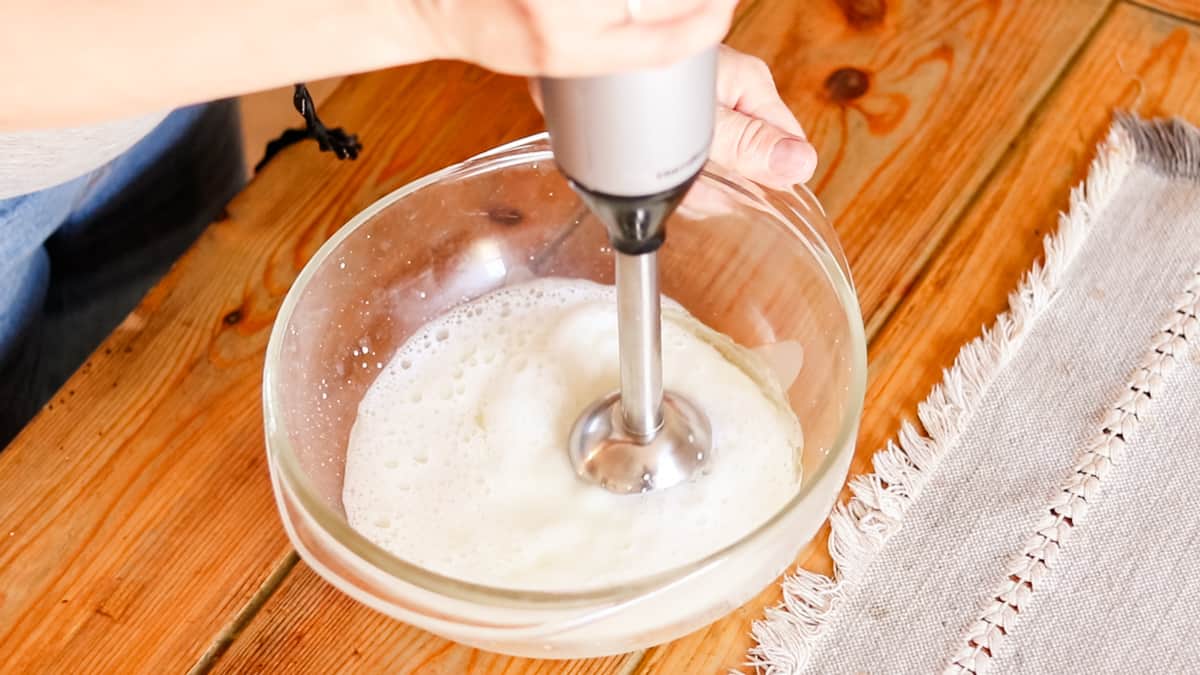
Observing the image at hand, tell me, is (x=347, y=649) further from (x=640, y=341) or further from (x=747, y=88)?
(x=747, y=88)

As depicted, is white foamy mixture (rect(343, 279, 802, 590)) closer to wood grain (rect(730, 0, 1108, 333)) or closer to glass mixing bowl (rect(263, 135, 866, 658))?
glass mixing bowl (rect(263, 135, 866, 658))

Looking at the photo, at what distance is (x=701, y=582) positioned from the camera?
1.56 feet

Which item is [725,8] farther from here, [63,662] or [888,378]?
[63,662]

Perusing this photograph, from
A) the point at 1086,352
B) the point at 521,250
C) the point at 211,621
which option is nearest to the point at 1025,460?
the point at 1086,352

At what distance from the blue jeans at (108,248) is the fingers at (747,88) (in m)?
0.36

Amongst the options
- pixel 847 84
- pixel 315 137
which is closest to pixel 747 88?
pixel 847 84

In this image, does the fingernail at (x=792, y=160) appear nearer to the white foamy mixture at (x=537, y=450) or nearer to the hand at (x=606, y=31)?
the white foamy mixture at (x=537, y=450)

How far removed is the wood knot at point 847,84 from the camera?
770 millimetres

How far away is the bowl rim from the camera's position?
1.51 feet

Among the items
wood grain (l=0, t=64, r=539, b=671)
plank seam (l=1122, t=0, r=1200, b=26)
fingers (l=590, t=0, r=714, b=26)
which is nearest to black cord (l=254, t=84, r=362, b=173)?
wood grain (l=0, t=64, r=539, b=671)

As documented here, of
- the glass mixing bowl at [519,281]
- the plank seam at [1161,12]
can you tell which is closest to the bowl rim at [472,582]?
the glass mixing bowl at [519,281]

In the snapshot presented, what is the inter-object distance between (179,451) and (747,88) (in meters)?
0.36

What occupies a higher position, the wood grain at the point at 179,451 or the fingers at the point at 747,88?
the fingers at the point at 747,88

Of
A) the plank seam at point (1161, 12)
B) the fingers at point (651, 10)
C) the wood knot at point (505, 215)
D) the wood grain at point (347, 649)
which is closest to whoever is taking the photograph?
the fingers at point (651, 10)
